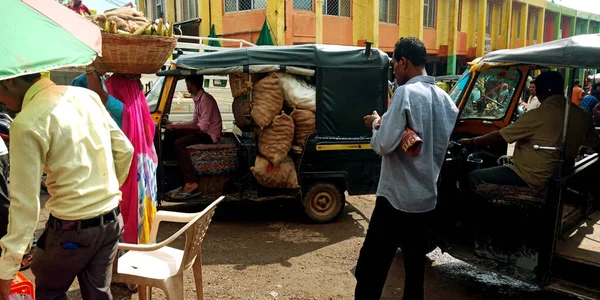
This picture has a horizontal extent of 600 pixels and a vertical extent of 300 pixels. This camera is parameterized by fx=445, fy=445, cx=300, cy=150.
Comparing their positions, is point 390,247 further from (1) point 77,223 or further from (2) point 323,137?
(2) point 323,137

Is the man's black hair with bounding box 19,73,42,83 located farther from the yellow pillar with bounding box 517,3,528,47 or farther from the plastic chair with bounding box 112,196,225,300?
the yellow pillar with bounding box 517,3,528,47

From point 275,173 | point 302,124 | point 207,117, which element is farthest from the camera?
point 207,117

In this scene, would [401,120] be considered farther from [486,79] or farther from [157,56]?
[486,79]

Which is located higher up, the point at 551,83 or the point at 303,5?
the point at 303,5

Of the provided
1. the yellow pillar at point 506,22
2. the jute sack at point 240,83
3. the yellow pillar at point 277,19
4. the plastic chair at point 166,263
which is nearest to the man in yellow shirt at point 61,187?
the plastic chair at point 166,263

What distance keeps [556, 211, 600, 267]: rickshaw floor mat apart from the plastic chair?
2.70 metres

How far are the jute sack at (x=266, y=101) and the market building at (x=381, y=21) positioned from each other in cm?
929

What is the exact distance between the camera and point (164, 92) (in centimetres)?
564

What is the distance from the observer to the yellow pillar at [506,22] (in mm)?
24344

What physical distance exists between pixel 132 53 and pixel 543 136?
3255mm

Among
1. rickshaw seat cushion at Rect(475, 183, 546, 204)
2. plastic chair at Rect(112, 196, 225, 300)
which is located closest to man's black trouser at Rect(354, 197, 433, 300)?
plastic chair at Rect(112, 196, 225, 300)

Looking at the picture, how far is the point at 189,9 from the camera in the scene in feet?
54.9

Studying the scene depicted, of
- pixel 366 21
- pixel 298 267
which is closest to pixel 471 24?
pixel 366 21

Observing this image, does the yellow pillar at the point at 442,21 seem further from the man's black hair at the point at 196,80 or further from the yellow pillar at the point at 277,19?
the man's black hair at the point at 196,80
